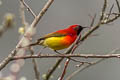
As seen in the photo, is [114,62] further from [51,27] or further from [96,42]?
[51,27]

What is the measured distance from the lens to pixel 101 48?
12.0 metres

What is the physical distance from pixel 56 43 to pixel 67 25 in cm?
922

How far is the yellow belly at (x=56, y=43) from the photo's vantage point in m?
3.58

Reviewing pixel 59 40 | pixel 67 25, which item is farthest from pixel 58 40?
pixel 67 25

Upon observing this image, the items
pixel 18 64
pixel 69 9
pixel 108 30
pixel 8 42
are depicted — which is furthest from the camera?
pixel 69 9

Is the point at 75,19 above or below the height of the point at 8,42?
below

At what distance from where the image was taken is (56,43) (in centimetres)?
361

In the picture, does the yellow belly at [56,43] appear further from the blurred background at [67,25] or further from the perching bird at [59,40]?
the blurred background at [67,25]

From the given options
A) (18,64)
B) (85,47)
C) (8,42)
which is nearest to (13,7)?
(8,42)

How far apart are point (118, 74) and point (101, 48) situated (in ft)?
3.81

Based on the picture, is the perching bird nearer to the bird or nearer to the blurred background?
the bird

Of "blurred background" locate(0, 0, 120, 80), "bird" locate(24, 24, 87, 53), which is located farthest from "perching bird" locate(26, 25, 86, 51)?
"blurred background" locate(0, 0, 120, 80)

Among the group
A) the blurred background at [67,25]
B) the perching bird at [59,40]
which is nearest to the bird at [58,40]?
the perching bird at [59,40]

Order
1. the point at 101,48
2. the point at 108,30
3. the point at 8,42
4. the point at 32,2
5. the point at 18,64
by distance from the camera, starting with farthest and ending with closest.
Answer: the point at 108,30 < the point at 32,2 < the point at 101,48 < the point at 8,42 < the point at 18,64
